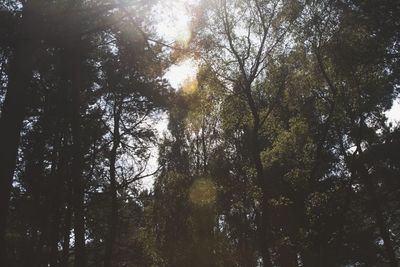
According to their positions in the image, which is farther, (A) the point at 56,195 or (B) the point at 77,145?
(A) the point at 56,195

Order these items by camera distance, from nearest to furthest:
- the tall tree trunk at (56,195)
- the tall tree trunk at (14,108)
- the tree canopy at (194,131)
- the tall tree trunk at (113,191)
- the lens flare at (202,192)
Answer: the tall tree trunk at (14,108)
the tree canopy at (194,131)
the tall tree trunk at (56,195)
the tall tree trunk at (113,191)
the lens flare at (202,192)

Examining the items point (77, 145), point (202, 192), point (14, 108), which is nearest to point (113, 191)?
point (202, 192)

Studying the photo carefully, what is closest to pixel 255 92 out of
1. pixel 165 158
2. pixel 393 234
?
pixel 165 158

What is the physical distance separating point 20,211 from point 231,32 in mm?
11873

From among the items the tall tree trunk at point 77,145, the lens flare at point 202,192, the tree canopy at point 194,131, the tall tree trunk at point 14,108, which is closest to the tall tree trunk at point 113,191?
the tree canopy at point 194,131

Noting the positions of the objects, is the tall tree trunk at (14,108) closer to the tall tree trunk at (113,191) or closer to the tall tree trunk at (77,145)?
the tall tree trunk at (77,145)

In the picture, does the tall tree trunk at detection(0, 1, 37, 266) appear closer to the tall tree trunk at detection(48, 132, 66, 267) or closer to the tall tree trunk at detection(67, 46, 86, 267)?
the tall tree trunk at detection(67, 46, 86, 267)

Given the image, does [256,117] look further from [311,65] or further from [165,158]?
[165,158]

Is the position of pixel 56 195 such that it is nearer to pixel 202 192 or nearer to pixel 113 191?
pixel 113 191

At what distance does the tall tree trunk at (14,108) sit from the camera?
8.62m

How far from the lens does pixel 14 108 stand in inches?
367

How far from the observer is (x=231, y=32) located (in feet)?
69.7

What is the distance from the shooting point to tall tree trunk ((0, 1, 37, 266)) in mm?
8625

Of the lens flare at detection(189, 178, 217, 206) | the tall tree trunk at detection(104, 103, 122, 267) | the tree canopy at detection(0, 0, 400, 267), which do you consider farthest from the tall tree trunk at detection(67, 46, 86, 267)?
the lens flare at detection(189, 178, 217, 206)
